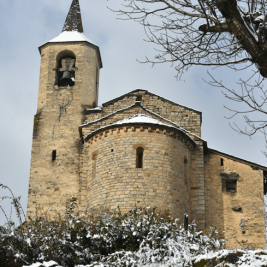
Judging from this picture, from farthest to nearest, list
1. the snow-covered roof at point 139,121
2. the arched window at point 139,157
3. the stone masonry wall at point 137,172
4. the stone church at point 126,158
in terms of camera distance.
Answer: the snow-covered roof at point 139,121 < the arched window at point 139,157 < the stone church at point 126,158 < the stone masonry wall at point 137,172

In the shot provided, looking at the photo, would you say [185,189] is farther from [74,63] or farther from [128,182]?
[74,63]

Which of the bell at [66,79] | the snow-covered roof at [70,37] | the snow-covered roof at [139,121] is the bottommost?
the snow-covered roof at [139,121]

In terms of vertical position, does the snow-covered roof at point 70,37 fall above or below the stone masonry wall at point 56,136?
above

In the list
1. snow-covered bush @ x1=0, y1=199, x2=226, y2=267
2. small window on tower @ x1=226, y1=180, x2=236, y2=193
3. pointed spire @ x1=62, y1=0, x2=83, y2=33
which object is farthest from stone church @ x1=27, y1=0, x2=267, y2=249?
snow-covered bush @ x1=0, y1=199, x2=226, y2=267

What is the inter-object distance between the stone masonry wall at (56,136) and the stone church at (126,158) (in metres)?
0.04

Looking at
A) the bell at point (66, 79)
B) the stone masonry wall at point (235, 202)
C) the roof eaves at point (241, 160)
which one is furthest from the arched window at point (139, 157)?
the bell at point (66, 79)

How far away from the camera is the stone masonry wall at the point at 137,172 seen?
17.1 m

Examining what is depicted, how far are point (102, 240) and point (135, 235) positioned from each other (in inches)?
27.6

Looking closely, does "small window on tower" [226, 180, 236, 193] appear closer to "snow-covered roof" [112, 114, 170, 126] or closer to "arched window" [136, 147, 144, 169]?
"snow-covered roof" [112, 114, 170, 126]

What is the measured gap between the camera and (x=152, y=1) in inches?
321

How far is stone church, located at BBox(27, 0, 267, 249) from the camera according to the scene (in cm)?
1756

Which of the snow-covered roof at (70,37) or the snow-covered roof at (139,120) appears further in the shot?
the snow-covered roof at (70,37)

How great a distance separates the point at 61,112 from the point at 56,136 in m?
1.09

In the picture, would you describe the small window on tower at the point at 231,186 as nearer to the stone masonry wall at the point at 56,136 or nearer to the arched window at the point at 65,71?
the stone masonry wall at the point at 56,136
